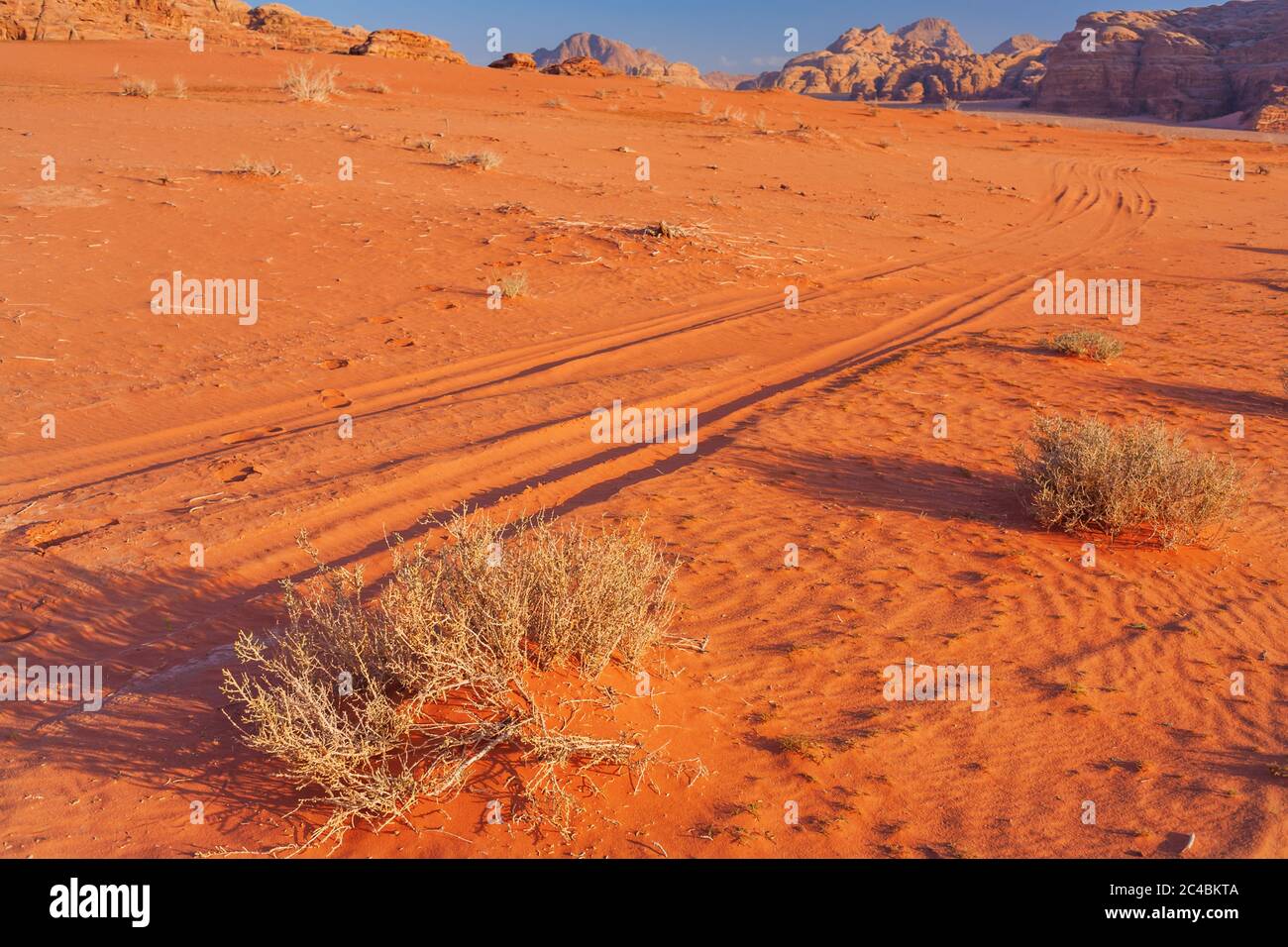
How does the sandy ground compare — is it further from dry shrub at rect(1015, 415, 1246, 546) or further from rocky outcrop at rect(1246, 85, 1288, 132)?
rocky outcrop at rect(1246, 85, 1288, 132)

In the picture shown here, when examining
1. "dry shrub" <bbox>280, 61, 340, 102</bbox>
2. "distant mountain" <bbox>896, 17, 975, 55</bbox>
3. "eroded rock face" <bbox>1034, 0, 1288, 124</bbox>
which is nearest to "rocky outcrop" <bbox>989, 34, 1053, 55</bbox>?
"distant mountain" <bbox>896, 17, 975, 55</bbox>

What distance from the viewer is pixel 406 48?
34.5 meters

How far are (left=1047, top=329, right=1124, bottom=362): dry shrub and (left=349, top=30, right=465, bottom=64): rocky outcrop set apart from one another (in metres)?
30.8

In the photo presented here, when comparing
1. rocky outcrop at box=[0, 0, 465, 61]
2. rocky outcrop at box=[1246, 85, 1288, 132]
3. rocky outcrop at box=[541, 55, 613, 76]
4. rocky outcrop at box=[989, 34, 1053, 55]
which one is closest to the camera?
rocky outcrop at box=[0, 0, 465, 61]

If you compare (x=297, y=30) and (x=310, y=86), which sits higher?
(x=297, y=30)

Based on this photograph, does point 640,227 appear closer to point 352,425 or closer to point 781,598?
point 352,425

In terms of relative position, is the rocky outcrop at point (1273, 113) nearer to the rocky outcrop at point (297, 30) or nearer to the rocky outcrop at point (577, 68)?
the rocky outcrop at point (577, 68)

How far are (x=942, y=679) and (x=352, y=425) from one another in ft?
A: 16.0

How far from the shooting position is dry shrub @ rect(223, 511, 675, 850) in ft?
9.50

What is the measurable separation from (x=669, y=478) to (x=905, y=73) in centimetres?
7439

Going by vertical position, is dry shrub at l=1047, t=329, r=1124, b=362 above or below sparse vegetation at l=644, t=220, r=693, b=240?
below

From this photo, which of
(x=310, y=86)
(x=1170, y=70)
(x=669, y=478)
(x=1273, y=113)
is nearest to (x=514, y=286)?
(x=669, y=478)

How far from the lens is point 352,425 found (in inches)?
267

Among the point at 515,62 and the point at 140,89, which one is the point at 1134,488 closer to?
the point at 140,89
